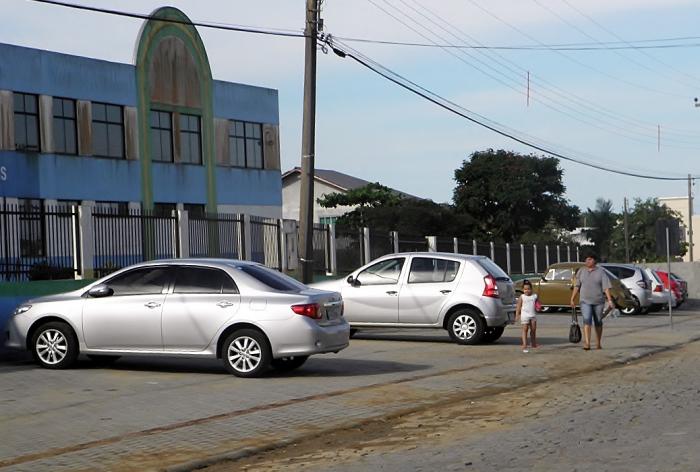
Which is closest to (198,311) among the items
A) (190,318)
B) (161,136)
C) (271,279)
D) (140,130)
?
(190,318)

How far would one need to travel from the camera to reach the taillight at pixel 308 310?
1458 cm

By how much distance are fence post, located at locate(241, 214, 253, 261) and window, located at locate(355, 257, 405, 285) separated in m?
Result: 6.66

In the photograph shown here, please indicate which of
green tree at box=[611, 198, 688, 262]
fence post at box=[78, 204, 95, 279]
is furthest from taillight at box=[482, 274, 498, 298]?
green tree at box=[611, 198, 688, 262]

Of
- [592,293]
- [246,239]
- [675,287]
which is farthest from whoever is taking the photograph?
[675,287]

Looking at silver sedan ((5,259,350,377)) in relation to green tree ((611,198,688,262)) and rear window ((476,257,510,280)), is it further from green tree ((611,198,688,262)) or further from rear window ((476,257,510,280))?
green tree ((611,198,688,262))

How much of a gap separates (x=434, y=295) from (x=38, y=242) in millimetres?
→ 7610

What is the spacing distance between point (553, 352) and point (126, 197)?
24.6 m

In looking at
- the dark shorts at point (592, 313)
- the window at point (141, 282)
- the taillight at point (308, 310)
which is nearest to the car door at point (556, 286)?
the dark shorts at point (592, 313)

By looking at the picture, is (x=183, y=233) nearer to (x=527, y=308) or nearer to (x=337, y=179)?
(x=527, y=308)

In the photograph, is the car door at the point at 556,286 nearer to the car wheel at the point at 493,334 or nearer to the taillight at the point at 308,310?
the car wheel at the point at 493,334

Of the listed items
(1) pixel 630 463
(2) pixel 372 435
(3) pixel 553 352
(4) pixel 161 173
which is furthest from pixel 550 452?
(4) pixel 161 173

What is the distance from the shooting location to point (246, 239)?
27328 mm

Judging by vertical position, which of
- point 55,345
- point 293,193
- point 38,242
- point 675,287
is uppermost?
point 293,193

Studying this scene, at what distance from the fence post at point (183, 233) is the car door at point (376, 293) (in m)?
5.15
